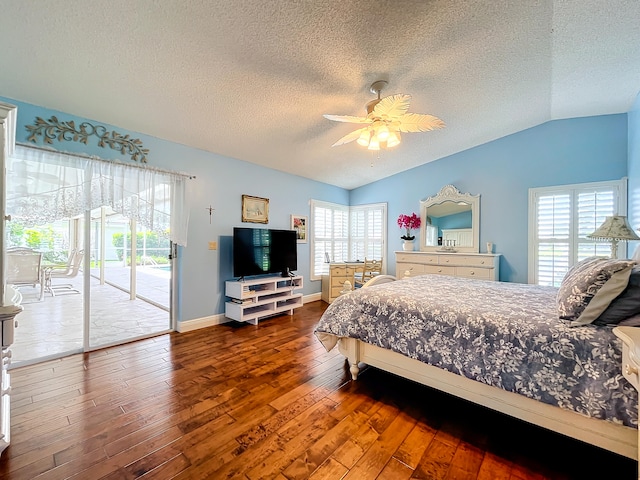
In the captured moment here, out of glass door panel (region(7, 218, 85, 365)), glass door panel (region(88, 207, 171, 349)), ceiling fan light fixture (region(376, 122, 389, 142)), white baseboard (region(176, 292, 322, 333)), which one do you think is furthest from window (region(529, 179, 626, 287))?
glass door panel (region(7, 218, 85, 365))

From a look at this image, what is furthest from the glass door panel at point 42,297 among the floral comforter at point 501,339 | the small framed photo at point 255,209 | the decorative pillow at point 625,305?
the decorative pillow at point 625,305

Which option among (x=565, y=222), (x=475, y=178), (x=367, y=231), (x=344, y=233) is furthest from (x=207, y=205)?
(x=565, y=222)

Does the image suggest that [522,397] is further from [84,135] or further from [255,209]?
[84,135]

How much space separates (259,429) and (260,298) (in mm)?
2506

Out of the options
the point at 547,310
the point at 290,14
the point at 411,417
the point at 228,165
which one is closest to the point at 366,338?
the point at 411,417

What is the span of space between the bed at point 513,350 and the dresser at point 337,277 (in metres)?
2.70

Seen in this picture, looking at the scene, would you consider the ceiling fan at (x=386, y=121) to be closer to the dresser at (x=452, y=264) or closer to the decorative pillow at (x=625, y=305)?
the decorative pillow at (x=625, y=305)

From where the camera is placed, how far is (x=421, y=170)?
16.3ft

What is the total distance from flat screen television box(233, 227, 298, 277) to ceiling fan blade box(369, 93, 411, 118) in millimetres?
2483

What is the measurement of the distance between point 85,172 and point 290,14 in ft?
8.23

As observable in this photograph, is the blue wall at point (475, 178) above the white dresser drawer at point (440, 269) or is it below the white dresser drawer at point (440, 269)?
above

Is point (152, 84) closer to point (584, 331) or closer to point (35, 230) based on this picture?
point (35, 230)

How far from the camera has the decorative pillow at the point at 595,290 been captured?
4.54 ft

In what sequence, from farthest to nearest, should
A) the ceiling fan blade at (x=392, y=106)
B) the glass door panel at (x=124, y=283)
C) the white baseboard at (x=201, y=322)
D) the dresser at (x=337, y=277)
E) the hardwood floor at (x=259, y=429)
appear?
1. the dresser at (x=337, y=277)
2. the white baseboard at (x=201, y=322)
3. the glass door panel at (x=124, y=283)
4. the ceiling fan blade at (x=392, y=106)
5. the hardwood floor at (x=259, y=429)
